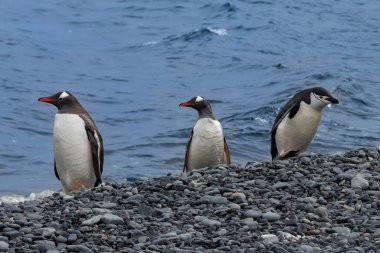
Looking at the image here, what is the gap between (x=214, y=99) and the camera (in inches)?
703

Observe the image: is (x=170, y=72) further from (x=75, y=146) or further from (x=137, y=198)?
(x=137, y=198)

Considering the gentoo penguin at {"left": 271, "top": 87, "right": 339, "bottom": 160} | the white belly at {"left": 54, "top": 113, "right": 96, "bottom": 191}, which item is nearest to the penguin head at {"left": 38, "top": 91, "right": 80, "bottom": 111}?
the white belly at {"left": 54, "top": 113, "right": 96, "bottom": 191}

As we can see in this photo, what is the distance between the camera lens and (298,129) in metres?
9.83

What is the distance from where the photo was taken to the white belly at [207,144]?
9461 millimetres

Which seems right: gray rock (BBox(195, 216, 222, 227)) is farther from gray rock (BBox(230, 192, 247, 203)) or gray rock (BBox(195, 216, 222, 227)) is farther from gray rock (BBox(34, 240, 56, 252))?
gray rock (BBox(34, 240, 56, 252))

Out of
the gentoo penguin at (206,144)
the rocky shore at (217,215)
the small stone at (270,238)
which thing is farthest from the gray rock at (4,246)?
the gentoo penguin at (206,144)

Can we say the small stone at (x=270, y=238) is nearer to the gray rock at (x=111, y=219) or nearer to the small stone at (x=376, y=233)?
the small stone at (x=376, y=233)

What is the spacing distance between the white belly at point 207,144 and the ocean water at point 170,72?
2697 millimetres

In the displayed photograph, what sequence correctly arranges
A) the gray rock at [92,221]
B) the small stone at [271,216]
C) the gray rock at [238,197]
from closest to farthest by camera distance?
the gray rock at [92,221] < the small stone at [271,216] < the gray rock at [238,197]

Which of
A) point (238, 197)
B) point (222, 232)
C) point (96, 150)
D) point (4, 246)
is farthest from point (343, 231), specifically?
point (96, 150)

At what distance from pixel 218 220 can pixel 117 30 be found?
66.5 feet

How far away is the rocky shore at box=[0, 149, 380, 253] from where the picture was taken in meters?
6.13

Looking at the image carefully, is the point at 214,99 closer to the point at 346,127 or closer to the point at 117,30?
the point at 346,127

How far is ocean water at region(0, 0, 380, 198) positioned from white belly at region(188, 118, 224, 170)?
2697mm
